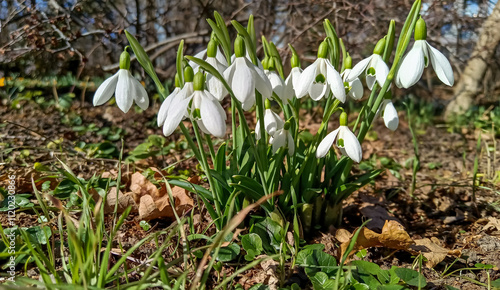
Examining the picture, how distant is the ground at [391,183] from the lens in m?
1.33

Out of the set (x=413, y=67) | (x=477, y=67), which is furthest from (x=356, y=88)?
(x=477, y=67)

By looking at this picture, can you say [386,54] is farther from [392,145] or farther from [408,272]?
[392,145]

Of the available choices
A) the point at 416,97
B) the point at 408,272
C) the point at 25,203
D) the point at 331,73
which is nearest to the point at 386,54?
the point at 331,73

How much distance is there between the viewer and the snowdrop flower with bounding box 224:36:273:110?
954 mm

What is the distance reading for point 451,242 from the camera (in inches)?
60.0

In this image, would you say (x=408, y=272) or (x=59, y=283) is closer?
(x=59, y=283)

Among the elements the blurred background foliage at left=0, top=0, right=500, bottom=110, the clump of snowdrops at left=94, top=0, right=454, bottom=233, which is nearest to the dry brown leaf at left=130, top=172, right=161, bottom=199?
the clump of snowdrops at left=94, top=0, right=454, bottom=233

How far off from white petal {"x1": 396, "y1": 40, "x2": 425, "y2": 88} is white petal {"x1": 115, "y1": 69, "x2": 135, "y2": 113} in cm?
79

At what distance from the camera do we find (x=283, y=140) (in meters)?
1.21

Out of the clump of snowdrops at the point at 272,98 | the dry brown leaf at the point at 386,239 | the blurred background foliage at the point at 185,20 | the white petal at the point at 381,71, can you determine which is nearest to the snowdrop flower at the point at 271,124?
the clump of snowdrops at the point at 272,98

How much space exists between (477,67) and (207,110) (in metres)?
4.51

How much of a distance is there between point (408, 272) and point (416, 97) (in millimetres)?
4586

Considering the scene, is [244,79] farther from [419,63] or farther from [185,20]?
[185,20]

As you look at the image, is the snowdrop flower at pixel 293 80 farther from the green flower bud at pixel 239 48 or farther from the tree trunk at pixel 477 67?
the tree trunk at pixel 477 67
